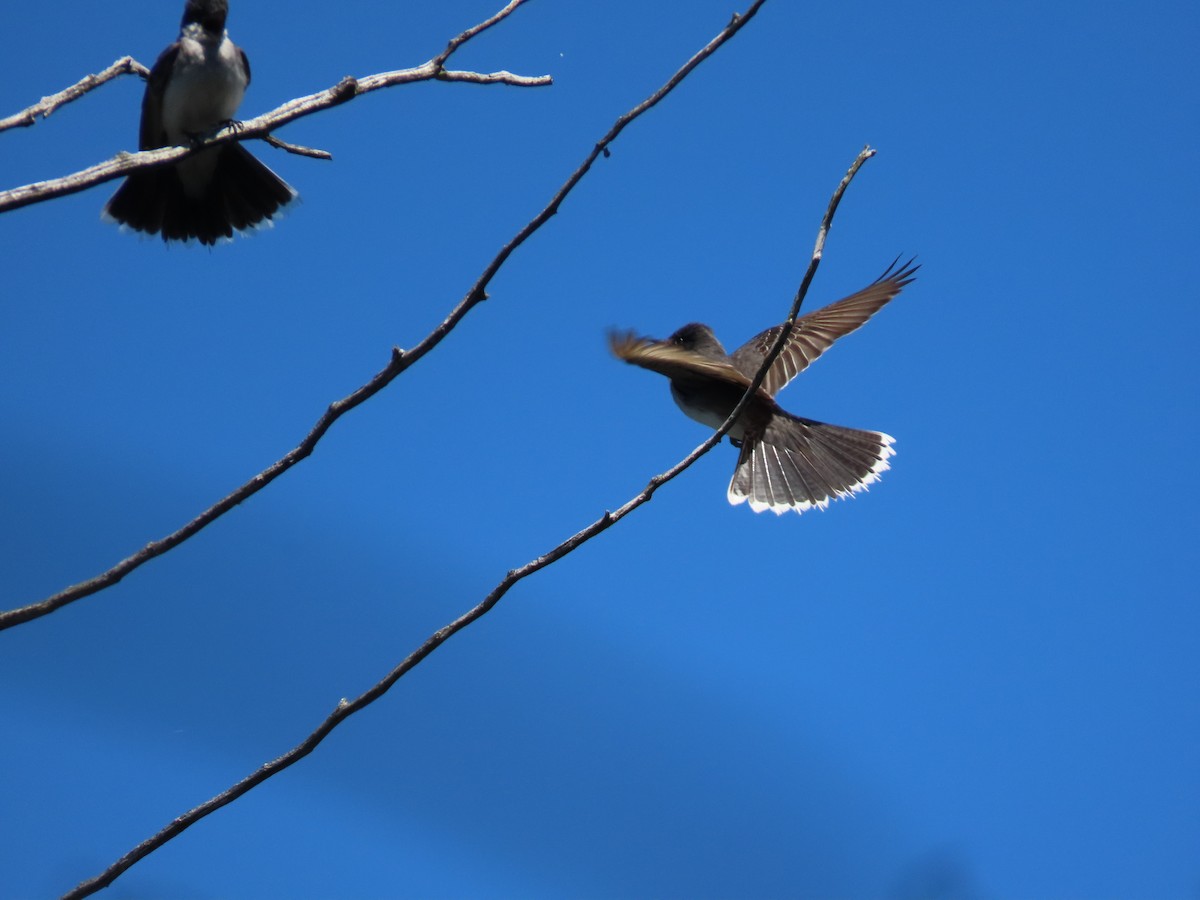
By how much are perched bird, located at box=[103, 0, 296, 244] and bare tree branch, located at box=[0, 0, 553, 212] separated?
1.99 metres

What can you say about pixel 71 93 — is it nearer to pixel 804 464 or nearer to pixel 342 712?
pixel 342 712

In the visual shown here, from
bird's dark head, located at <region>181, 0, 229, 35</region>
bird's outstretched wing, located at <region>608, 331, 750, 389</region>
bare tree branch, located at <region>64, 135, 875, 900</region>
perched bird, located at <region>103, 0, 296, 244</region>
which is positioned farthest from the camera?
bird's dark head, located at <region>181, 0, 229, 35</region>

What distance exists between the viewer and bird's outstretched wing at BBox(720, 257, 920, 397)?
5.63 m

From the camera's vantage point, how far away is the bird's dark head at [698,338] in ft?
18.2

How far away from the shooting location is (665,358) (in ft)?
12.7

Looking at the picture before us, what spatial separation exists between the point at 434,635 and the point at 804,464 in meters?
3.66

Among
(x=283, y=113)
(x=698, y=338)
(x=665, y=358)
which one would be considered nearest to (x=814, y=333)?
(x=698, y=338)

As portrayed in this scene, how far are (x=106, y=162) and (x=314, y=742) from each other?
3.01 feet

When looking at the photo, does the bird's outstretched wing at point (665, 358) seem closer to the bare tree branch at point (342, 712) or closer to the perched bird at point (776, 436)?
the perched bird at point (776, 436)

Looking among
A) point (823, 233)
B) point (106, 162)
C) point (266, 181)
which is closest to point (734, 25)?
point (823, 233)

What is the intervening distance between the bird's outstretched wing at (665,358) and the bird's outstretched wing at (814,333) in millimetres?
731

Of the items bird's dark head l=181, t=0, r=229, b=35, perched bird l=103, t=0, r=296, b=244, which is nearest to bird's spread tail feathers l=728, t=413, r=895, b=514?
perched bird l=103, t=0, r=296, b=244

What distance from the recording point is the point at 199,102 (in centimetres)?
448

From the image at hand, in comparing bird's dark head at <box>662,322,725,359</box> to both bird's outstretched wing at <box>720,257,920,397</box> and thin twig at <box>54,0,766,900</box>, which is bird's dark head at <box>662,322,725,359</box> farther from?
thin twig at <box>54,0,766,900</box>
